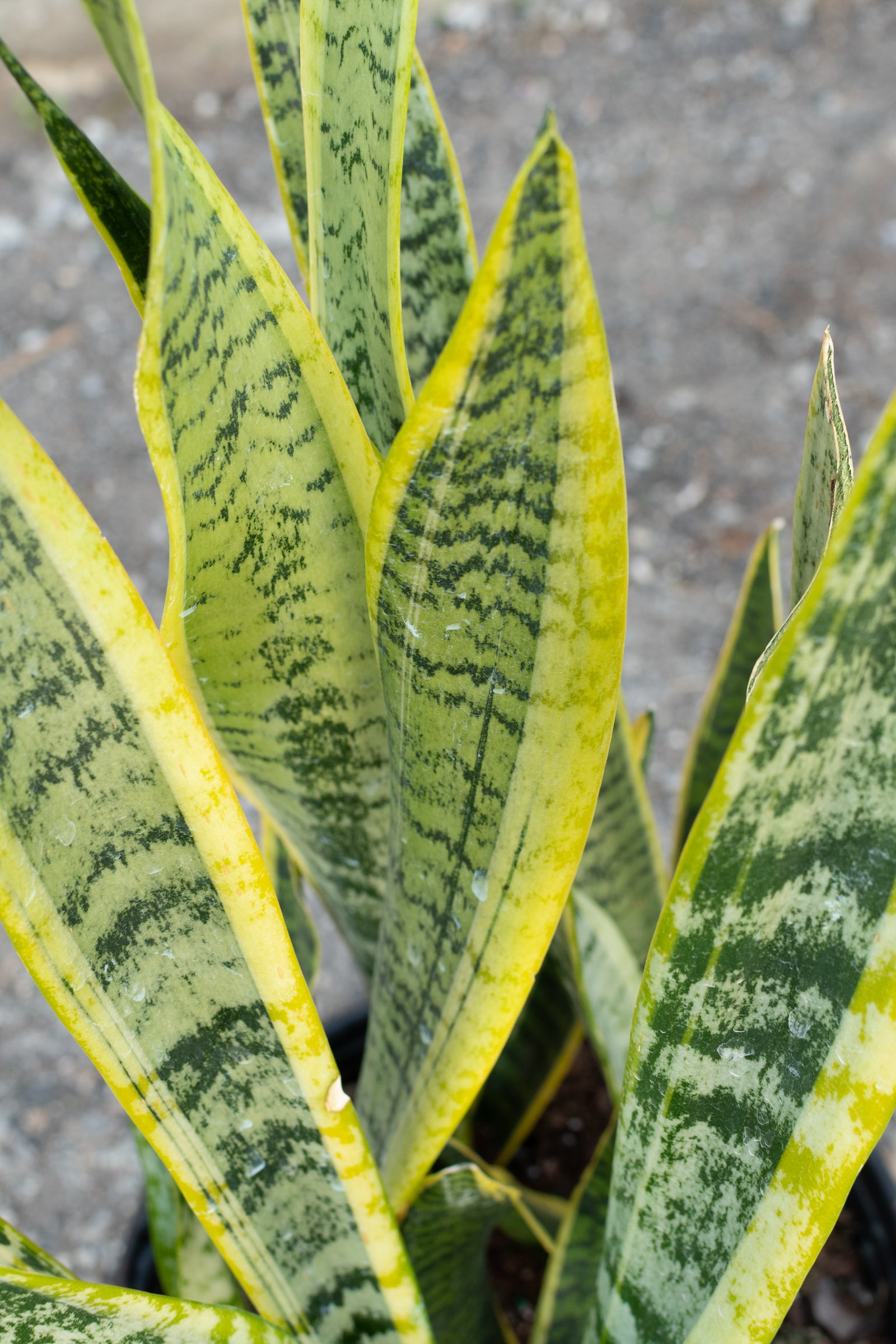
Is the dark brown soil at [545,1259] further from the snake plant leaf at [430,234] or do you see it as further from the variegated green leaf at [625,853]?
the snake plant leaf at [430,234]

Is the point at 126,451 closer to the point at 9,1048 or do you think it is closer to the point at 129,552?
the point at 129,552

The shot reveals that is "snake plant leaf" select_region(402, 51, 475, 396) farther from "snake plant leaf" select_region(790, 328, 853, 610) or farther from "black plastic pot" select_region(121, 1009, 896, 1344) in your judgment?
"black plastic pot" select_region(121, 1009, 896, 1344)

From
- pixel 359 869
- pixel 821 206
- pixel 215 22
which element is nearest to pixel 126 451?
pixel 215 22

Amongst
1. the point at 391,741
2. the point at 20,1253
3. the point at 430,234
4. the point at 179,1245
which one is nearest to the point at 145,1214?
the point at 179,1245

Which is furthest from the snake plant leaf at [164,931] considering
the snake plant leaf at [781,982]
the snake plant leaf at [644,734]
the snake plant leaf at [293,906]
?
the snake plant leaf at [644,734]

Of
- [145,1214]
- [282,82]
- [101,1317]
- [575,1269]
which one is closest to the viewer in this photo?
[101,1317]

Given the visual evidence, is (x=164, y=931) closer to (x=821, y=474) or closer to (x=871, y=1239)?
(x=821, y=474)
